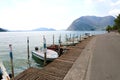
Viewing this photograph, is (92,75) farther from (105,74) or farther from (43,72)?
(43,72)

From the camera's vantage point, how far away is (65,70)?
10.4 metres

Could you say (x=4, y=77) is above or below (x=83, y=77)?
below

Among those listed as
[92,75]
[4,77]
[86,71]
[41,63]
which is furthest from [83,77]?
[41,63]

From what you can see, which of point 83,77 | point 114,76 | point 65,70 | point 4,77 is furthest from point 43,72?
point 114,76

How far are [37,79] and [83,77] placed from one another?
99.8 inches

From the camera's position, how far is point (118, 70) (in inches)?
396

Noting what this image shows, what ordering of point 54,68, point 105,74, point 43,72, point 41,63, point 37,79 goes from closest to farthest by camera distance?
point 37,79
point 105,74
point 43,72
point 54,68
point 41,63

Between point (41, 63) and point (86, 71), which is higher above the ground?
point (86, 71)

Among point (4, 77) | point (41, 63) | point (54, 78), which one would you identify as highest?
point (54, 78)

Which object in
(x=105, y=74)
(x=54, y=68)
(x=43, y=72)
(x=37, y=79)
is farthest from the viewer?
(x=54, y=68)

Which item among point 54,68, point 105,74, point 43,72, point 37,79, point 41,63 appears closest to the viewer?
point 37,79

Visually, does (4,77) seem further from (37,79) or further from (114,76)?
(114,76)

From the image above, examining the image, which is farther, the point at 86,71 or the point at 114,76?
the point at 86,71

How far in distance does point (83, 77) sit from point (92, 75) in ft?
2.01
